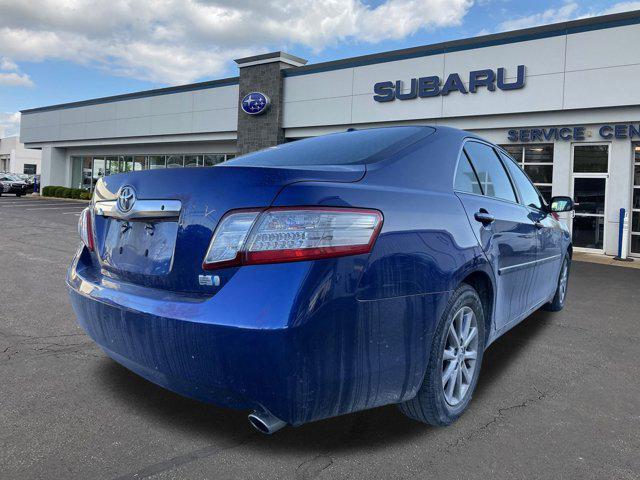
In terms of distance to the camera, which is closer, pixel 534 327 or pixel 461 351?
pixel 461 351

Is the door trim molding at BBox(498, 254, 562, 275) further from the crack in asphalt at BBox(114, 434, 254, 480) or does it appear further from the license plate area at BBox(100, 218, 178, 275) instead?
the license plate area at BBox(100, 218, 178, 275)

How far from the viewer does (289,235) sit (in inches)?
74.1

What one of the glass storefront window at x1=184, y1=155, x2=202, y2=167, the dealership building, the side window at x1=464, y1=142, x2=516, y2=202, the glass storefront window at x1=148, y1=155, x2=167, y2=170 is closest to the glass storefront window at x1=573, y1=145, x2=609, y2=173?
the dealership building

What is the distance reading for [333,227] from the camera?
6.28 feet

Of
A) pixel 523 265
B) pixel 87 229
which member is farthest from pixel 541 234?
pixel 87 229

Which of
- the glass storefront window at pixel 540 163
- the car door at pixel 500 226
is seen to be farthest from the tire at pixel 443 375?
the glass storefront window at pixel 540 163

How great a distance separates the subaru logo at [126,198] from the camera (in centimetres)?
236

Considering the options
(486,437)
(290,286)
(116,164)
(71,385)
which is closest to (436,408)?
(486,437)

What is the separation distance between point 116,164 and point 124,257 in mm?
28677

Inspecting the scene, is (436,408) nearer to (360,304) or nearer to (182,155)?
(360,304)

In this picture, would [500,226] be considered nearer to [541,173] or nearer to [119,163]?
[541,173]

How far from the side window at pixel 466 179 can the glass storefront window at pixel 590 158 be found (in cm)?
1099

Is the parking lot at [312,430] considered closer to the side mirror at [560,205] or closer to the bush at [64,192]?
the side mirror at [560,205]

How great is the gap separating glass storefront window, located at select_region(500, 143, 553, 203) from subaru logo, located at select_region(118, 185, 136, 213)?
41.0 feet
